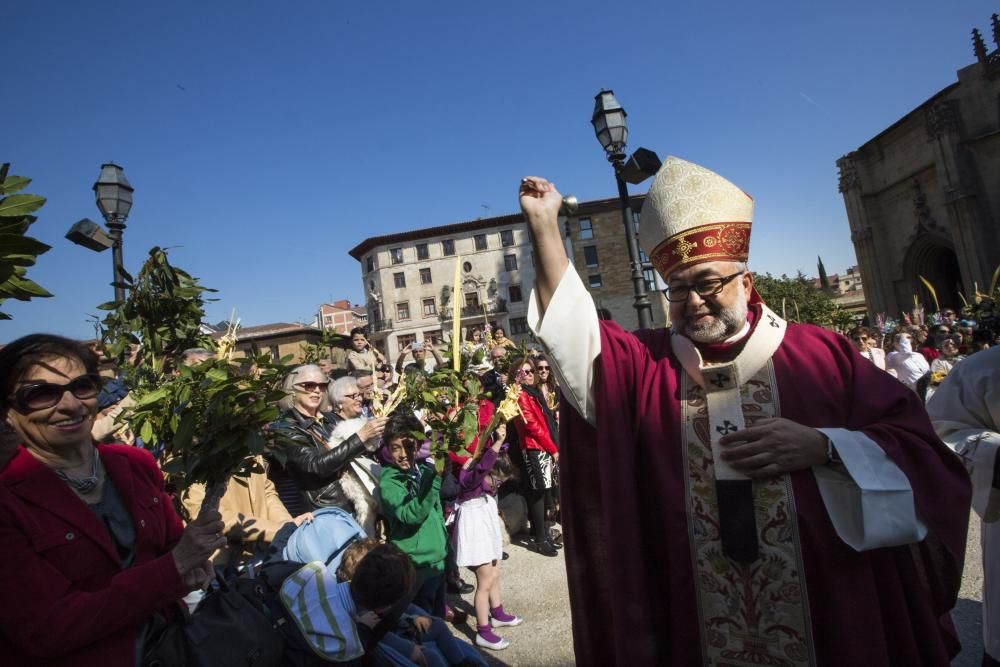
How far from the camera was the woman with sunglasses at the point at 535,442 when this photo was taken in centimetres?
631

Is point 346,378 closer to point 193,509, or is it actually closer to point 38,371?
point 193,509

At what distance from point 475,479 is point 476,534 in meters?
0.49

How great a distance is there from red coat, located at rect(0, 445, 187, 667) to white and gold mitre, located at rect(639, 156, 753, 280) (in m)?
1.91

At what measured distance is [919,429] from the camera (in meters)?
1.73

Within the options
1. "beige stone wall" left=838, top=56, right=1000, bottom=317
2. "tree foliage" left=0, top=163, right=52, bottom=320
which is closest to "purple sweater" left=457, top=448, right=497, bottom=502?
"tree foliage" left=0, top=163, right=52, bottom=320

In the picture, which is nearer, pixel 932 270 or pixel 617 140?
pixel 617 140

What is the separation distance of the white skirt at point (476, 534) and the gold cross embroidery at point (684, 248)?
10.8 ft

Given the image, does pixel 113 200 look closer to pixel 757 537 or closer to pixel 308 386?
pixel 308 386

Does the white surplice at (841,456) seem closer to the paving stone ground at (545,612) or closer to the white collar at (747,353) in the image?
the white collar at (747,353)

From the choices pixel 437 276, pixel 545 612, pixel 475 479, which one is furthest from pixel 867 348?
pixel 437 276

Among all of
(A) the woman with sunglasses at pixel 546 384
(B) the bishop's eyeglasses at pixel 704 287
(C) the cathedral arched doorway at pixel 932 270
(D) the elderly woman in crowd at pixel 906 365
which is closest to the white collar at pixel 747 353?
(B) the bishop's eyeglasses at pixel 704 287

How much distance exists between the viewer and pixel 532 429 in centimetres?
630

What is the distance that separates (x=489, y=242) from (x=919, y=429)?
171 ft

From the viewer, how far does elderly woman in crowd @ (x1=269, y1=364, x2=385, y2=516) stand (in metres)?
3.58
